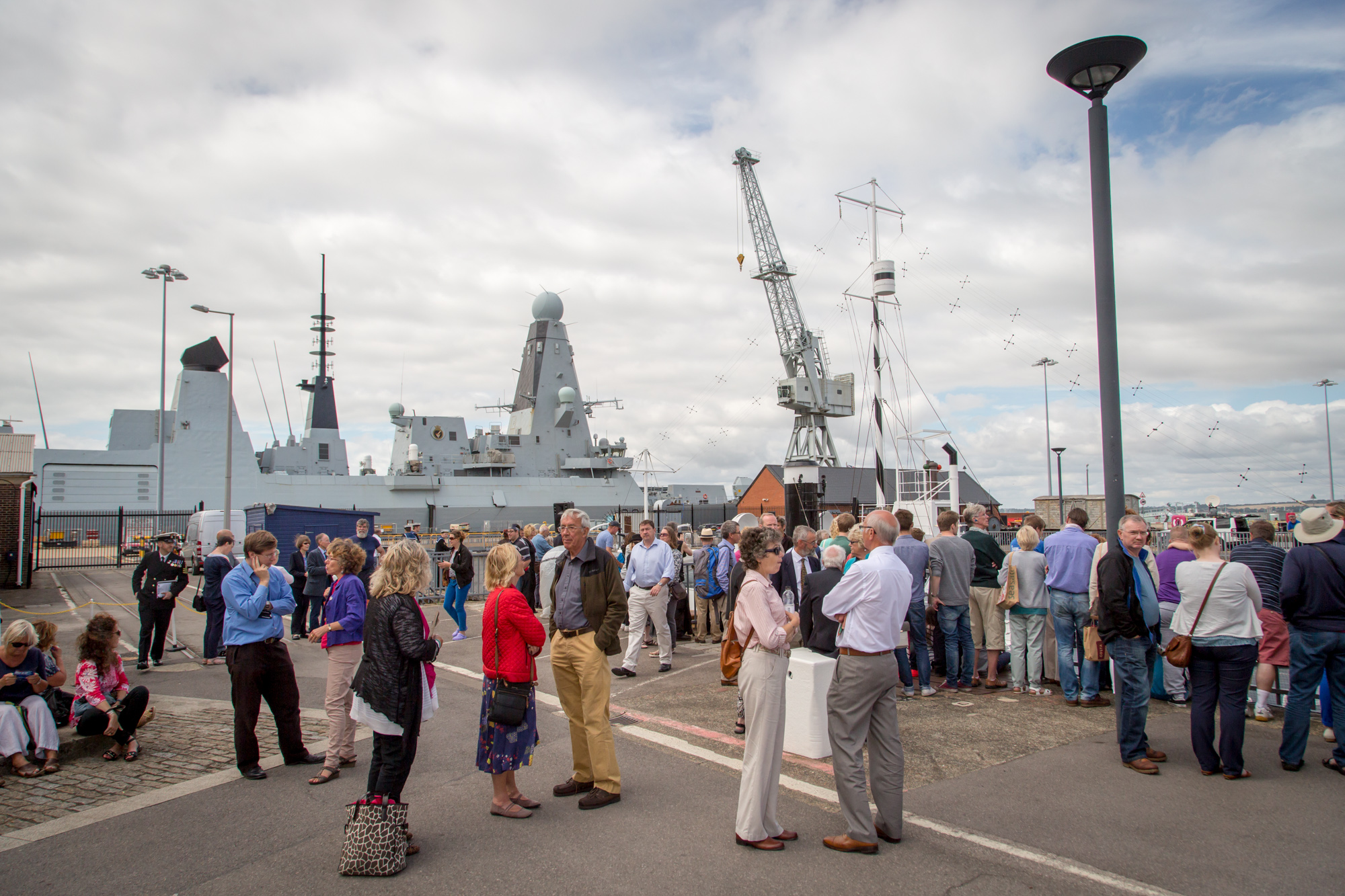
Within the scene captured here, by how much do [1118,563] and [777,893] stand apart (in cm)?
362

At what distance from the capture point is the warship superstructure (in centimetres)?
2950

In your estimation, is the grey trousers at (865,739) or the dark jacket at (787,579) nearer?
the grey trousers at (865,739)

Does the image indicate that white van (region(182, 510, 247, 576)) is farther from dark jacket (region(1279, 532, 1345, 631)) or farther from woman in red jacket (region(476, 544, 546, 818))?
dark jacket (region(1279, 532, 1345, 631))

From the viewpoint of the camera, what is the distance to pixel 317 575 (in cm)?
1069

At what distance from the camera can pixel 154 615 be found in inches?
350

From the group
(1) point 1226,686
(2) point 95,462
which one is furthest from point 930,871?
(2) point 95,462

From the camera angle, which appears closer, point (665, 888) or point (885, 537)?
point (665, 888)

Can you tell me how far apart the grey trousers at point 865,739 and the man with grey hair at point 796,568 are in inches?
111

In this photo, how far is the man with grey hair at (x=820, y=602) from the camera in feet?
18.9

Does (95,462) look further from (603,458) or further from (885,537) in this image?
(885,537)

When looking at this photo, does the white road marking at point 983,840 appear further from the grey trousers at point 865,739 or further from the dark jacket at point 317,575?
the dark jacket at point 317,575

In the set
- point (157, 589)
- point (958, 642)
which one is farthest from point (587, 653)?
point (157, 589)

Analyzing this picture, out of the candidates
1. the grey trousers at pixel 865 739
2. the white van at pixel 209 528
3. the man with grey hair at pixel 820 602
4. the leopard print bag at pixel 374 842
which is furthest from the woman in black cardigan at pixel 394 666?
the white van at pixel 209 528

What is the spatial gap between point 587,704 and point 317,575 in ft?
25.4
